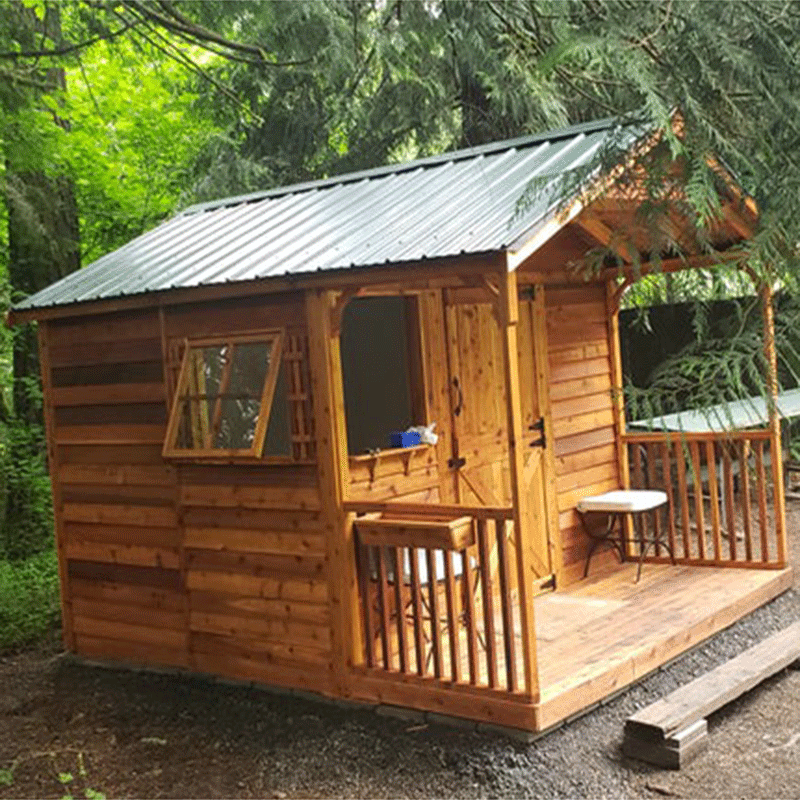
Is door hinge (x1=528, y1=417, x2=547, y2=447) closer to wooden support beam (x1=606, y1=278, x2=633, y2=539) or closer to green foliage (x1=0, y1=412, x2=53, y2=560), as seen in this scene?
wooden support beam (x1=606, y1=278, x2=633, y2=539)

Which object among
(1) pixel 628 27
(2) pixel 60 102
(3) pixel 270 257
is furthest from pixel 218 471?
(2) pixel 60 102

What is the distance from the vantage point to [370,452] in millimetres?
5965

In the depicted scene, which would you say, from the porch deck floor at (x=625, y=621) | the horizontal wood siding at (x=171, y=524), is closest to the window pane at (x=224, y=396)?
the horizontal wood siding at (x=171, y=524)

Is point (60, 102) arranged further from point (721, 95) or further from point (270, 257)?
point (721, 95)

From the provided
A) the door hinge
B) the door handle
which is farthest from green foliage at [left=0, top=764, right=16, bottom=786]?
the door hinge

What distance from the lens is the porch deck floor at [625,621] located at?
5.16 m

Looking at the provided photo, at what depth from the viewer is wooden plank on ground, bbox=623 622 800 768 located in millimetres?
4746

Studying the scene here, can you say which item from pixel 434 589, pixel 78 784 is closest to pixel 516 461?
pixel 434 589

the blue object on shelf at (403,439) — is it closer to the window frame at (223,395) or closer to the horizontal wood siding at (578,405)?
the window frame at (223,395)

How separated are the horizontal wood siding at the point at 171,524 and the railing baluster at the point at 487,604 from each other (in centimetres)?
93

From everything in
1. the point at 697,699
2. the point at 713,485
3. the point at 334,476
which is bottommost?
the point at 697,699

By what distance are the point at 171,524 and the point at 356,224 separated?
2141 millimetres

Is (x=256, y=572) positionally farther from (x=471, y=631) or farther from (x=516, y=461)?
(x=516, y=461)

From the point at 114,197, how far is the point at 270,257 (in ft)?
19.2
